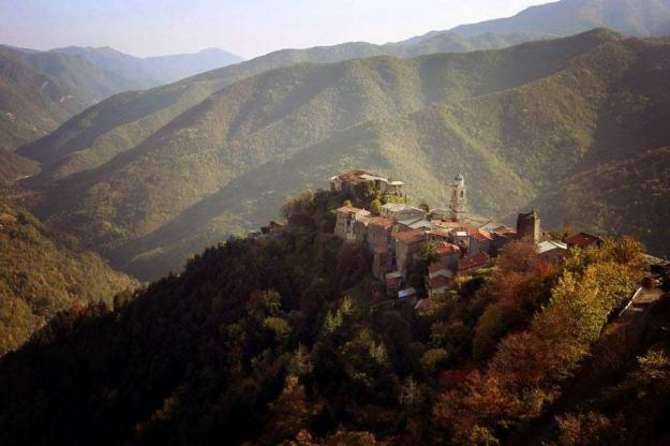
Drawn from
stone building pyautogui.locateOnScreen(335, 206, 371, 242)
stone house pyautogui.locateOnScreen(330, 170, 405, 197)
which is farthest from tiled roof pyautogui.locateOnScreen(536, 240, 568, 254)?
stone house pyautogui.locateOnScreen(330, 170, 405, 197)

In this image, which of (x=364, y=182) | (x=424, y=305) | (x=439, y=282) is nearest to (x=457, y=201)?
(x=364, y=182)

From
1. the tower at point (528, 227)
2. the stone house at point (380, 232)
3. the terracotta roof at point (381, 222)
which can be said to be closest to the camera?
the tower at point (528, 227)

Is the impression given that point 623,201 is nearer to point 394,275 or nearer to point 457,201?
point 457,201

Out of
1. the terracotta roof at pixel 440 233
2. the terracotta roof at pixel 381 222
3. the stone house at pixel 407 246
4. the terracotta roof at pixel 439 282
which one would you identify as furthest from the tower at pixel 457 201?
the terracotta roof at pixel 439 282

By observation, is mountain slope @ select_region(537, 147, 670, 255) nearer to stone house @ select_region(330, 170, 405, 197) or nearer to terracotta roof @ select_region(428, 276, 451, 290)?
stone house @ select_region(330, 170, 405, 197)

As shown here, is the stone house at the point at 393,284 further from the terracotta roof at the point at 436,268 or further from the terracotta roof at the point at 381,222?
the terracotta roof at the point at 381,222

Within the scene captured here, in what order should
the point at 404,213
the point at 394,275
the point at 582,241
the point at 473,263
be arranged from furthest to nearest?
the point at 404,213 < the point at 394,275 < the point at 582,241 < the point at 473,263
